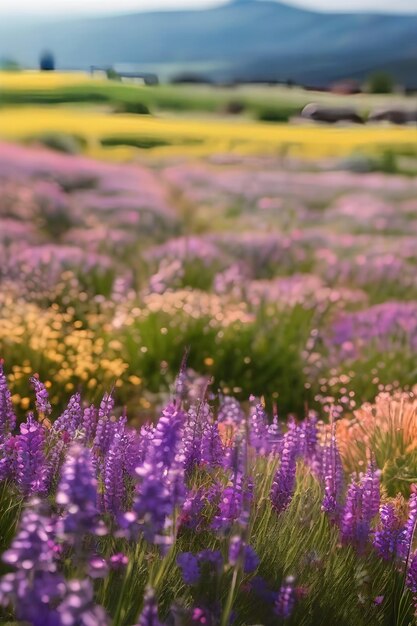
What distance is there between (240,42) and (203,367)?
10.7 ft

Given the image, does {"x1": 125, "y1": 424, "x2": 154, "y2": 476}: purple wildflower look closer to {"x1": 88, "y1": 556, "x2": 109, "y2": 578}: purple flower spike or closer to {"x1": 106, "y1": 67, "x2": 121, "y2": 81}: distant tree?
{"x1": 88, "y1": 556, "x2": 109, "y2": 578}: purple flower spike

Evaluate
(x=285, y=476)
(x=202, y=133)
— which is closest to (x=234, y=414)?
(x=285, y=476)

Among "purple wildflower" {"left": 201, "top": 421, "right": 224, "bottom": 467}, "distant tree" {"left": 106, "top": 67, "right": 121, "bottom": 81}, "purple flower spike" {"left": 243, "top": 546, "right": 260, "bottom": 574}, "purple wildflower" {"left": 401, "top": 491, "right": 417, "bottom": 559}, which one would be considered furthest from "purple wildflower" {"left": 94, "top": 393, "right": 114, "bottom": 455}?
"distant tree" {"left": 106, "top": 67, "right": 121, "bottom": 81}

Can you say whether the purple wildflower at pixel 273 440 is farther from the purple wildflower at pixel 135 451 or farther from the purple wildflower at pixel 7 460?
the purple wildflower at pixel 7 460

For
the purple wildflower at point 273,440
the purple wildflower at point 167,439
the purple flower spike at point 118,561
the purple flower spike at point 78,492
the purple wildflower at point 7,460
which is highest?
the purple wildflower at point 273,440

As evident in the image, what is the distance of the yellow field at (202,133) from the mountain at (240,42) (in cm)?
77

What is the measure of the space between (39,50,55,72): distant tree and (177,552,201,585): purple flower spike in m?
6.02

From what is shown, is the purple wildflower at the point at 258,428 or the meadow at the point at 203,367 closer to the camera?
the meadow at the point at 203,367

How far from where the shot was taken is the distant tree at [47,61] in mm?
7473

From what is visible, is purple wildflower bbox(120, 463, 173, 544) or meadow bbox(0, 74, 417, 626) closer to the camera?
purple wildflower bbox(120, 463, 173, 544)

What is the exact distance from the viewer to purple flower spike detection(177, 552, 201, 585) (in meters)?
2.06

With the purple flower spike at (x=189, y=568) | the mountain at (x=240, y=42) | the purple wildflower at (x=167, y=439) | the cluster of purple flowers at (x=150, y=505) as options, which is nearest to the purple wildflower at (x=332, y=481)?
the cluster of purple flowers at (x=150, y=505)

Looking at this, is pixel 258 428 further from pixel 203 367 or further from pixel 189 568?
pixel 203 367

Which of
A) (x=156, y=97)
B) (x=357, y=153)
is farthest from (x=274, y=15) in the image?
(x=357, y=153)
